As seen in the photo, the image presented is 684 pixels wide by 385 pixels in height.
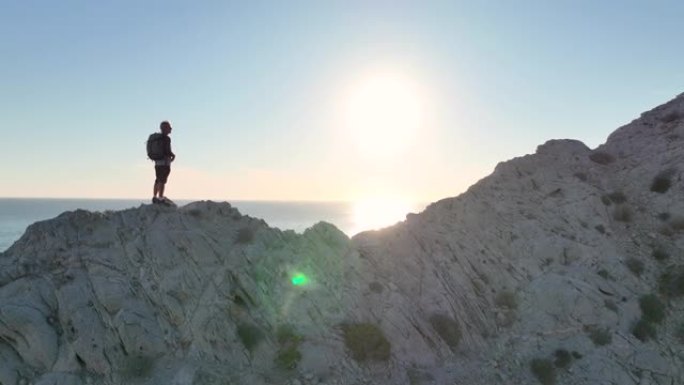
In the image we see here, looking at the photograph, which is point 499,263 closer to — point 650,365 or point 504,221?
point 504,221

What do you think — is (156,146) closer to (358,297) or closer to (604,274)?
(358,297)

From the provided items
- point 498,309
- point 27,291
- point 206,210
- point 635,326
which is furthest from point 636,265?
point 27,291

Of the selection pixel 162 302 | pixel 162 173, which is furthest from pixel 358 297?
pixel 162 173

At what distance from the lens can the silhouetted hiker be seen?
22328 millimetres

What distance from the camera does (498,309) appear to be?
25969 millimetres

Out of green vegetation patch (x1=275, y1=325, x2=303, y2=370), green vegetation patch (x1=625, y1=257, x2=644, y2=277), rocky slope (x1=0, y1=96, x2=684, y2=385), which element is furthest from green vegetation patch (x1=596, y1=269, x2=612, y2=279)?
green vegetation patch (x1=275, y1=325, x2=303, y2=370)

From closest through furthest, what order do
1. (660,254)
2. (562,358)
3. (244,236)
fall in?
1. (562,358)
2. (244,236)
3. (660,254)

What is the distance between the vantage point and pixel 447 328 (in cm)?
2381

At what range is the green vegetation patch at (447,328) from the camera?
77.4 ft

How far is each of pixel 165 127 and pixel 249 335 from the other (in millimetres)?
9611

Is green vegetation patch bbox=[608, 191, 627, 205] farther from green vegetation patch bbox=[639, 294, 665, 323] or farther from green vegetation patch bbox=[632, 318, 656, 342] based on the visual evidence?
green vegetation patch bbox=[632, 318, 656, 342]

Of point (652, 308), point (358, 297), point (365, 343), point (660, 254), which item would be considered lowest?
point (365, 343)

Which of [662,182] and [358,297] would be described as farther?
[662,182]

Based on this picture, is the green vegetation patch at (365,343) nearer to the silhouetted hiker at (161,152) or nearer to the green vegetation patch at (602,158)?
the silhouetted hiker at (161,152)
